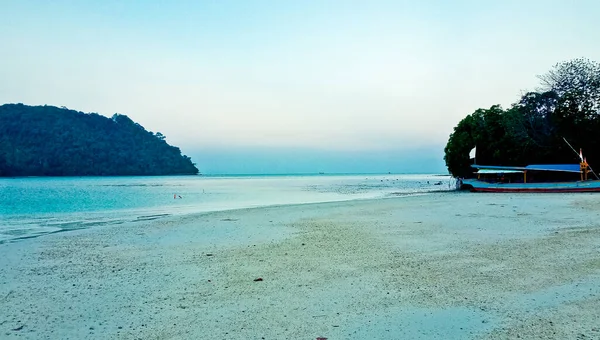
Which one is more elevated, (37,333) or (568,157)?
(568,157)

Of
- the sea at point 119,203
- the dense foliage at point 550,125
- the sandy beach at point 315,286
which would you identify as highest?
the dense foliage at point 550,125

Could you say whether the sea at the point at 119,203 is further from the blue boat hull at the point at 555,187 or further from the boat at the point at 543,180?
the blue boat hull at the point at 555,187

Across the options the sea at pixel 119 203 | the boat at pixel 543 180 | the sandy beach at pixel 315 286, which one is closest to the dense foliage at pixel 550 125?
the boat at pixel 543 180

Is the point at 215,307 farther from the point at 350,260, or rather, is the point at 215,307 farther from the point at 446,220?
the point at 446,220

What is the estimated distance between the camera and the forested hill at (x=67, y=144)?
147m

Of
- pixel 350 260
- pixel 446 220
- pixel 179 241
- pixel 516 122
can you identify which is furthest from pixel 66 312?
pixel 516 122

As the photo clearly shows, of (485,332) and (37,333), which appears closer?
(485,332)

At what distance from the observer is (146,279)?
6828mm

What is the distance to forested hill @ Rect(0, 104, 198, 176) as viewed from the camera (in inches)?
5787

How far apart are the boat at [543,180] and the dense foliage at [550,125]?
161 centimetres

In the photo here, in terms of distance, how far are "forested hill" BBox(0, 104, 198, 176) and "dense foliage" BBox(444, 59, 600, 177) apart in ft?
515

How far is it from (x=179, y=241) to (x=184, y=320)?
6681 mm

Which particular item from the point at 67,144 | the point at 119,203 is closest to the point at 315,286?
the point at 119,203

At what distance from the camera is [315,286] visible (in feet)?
19.8
